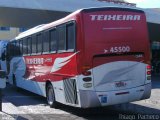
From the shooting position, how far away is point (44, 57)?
14766mm

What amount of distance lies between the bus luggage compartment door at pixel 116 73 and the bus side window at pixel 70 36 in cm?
92

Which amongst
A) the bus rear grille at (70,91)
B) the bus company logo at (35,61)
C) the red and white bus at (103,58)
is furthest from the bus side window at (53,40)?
the bus rear grille at (70,91)

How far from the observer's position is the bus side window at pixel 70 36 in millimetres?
11734

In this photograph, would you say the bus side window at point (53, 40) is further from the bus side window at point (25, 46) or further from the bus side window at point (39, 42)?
the bus side window at point (25, 46)

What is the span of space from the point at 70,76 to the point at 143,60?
215cm

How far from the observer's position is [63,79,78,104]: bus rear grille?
11578 mm

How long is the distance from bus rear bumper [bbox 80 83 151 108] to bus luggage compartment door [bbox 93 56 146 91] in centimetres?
13

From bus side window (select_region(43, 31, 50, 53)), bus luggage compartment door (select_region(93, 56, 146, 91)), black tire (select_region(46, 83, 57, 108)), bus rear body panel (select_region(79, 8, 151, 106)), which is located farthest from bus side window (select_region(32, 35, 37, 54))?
bus luggage compartment door (select_region(93, 56, 146, 91))

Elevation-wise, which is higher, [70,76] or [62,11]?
[62,11]

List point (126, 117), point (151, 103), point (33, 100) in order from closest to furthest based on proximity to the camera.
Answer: point (126, 117) → point (151, 103) → point (33, 100)

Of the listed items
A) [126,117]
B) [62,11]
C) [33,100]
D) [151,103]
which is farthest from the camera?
[62,11]

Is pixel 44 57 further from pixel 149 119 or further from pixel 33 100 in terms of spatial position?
pixel 149 119

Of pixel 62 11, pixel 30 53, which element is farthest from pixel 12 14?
pixel 30 53

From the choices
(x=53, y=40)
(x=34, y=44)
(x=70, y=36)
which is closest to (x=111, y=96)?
(x=70, y=36)
